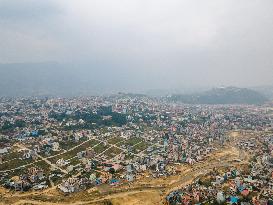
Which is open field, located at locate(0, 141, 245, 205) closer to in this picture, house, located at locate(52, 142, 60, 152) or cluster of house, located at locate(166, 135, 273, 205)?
cluster of house, located at locate(166, 135, 273, 205)

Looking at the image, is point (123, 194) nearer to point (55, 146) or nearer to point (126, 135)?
point (55, 146)

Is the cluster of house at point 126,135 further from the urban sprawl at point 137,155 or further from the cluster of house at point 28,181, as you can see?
the cluster of house at point 28,181

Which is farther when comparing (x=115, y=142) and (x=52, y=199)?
(x=115, y=142)

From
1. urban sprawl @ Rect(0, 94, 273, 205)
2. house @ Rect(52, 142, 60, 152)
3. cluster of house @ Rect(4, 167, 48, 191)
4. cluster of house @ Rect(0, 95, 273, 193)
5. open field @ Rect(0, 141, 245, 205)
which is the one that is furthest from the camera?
house @ Rect(52, 142, 60, 152)

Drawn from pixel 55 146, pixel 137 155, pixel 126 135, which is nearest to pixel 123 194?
pixel 137 155

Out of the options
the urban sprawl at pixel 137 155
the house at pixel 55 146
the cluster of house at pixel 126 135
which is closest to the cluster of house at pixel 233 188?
the urban sprawl at pixel 137 155

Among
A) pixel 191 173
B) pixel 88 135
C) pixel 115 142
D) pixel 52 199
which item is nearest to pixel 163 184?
pixel 191 173

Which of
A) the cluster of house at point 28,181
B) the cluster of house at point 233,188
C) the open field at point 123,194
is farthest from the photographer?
the cluster of house at point 28,181

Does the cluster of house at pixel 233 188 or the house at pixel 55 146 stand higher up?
the house at pixel 55 146

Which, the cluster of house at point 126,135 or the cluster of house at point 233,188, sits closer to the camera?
the cluster of house at point 233,188

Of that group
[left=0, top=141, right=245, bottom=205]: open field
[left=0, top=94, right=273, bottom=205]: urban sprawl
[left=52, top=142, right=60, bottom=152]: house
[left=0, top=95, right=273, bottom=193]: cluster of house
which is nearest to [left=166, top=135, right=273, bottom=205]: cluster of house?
[left=0, top=94, right=273, bottom=205]: urban sprawl

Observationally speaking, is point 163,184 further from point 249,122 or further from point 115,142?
point 249,122
